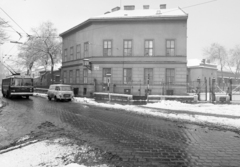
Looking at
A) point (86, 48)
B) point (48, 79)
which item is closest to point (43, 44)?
point (48, 79)

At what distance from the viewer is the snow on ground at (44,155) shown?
476 centimetres

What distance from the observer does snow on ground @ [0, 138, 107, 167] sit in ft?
15.6

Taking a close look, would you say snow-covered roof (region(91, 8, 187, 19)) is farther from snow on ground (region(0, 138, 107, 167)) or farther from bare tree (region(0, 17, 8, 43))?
snow on ground (region(0, 138, 107, 167))

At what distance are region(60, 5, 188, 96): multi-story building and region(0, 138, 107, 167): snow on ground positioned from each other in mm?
20163

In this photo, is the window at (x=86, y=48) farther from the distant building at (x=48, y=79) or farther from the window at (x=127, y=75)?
the distant building at (x=48, y=79)

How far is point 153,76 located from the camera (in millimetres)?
27547

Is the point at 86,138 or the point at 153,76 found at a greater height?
the point at 153,76

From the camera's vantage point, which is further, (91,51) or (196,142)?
(91,51)

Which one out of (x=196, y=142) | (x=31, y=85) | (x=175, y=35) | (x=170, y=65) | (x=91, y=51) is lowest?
(x=196, y=142)

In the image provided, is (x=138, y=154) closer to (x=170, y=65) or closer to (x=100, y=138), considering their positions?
(x=100, y=138)

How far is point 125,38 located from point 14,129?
2210 cm

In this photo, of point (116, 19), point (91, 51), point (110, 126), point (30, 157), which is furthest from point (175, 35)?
point (30, 157)

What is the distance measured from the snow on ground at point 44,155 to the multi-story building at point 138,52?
20.2 m

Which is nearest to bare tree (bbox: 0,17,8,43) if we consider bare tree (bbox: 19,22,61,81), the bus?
the bus
